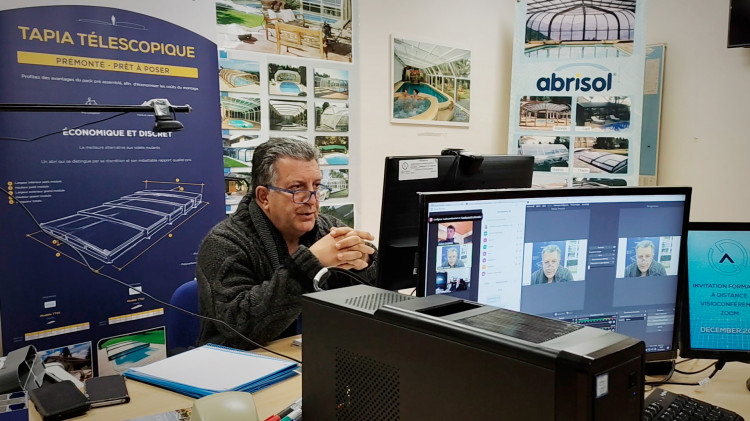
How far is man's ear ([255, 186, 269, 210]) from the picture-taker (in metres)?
1.96

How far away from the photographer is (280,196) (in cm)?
192

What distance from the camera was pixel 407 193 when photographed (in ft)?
5.04

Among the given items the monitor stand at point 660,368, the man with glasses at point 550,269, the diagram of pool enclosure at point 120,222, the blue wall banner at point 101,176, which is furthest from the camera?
the diagram of pool enclosure at point 120,222

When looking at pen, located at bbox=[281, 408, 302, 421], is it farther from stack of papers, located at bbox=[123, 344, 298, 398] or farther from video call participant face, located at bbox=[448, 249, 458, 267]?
A: video call participant face, located at bbox=[448, 249, 458, 267]

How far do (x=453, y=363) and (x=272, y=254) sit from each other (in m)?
1.20

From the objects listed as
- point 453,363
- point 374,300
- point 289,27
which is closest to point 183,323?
point 374,300

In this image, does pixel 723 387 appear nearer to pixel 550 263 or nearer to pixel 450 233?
pixel 550 263

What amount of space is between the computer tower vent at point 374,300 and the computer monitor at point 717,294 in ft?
2.81

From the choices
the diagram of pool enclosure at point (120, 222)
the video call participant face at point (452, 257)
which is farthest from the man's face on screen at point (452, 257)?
the diagram of pool enclosure at point (120, 222)

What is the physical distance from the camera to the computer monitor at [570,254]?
1.23 metres

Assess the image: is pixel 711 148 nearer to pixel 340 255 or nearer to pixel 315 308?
pixel 340 255

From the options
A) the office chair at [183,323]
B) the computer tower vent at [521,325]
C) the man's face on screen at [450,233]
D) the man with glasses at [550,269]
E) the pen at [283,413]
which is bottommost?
the office chair at [183,323]

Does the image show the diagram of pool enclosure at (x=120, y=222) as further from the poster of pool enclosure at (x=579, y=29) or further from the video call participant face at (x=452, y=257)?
the poster of pool enclosure at (x=579, y=29)

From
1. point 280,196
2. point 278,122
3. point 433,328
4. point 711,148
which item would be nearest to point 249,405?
point 433,328
